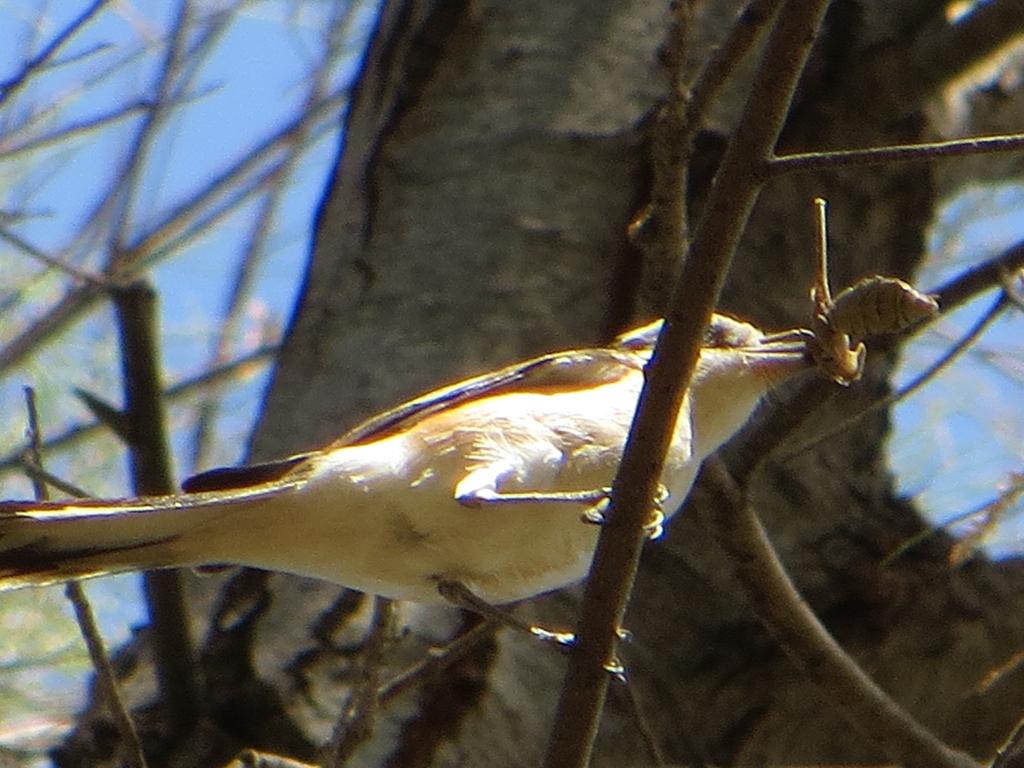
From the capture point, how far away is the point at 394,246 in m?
3.36

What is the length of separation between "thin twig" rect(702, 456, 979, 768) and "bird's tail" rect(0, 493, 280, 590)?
0.80 metres

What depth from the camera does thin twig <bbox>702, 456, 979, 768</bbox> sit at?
2.48 meters

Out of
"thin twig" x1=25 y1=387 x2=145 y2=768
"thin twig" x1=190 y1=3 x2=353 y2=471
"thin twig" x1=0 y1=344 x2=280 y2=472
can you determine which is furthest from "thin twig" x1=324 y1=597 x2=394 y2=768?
"thin twig" x1=190 y1=3 x2=353 y2=471

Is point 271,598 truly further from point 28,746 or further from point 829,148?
point 28,746

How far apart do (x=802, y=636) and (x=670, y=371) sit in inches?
Answer: 39.2

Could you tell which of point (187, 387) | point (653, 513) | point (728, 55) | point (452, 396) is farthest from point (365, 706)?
point (187, 387)

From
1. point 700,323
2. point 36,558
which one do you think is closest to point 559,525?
point 700,323

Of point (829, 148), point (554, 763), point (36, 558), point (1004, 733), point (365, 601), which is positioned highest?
point (829, 148)

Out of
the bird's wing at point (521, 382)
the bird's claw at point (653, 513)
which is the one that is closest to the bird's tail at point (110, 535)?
the bird's wing at point (521, 382)

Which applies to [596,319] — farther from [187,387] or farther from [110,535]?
[187,387]

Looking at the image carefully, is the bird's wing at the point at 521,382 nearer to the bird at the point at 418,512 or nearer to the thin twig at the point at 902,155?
the bird at the point at 418,512

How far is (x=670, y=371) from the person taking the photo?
1688mm

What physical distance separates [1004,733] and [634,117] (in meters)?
1.56

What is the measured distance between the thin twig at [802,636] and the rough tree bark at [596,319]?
0.99 feet
